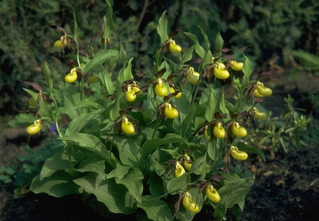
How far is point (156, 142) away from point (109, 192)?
35cm

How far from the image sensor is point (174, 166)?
2.23 m

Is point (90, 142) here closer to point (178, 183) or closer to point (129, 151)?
point (129, 151)

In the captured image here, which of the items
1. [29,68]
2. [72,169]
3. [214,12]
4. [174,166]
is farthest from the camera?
[214,12]

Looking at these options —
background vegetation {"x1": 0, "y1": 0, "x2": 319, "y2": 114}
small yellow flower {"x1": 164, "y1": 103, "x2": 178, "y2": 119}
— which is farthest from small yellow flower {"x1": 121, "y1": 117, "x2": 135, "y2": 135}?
background vegetation {"x1": 0, "y1": 0, "x2": 319, "y2": 114}

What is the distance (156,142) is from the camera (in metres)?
2.34

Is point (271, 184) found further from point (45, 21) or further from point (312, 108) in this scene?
point (45, 21)

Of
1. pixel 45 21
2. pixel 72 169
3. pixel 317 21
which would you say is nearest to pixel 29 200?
pixel 72 169

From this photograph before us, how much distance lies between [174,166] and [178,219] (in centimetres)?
37

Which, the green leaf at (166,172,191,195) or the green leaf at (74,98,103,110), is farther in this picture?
the green leaf at (74,98,103,110)

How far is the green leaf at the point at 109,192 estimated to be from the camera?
2.36 meters

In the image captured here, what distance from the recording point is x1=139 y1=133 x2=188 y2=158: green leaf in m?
2.27

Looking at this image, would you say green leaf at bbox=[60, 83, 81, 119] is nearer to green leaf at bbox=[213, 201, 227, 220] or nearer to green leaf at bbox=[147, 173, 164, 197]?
green leaf at bbox=[147, 173, 164, 197]

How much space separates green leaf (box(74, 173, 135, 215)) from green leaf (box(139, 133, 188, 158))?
0.69 feet

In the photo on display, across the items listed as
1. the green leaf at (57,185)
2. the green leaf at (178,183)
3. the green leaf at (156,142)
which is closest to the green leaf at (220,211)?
the green leaf at (178,183)
